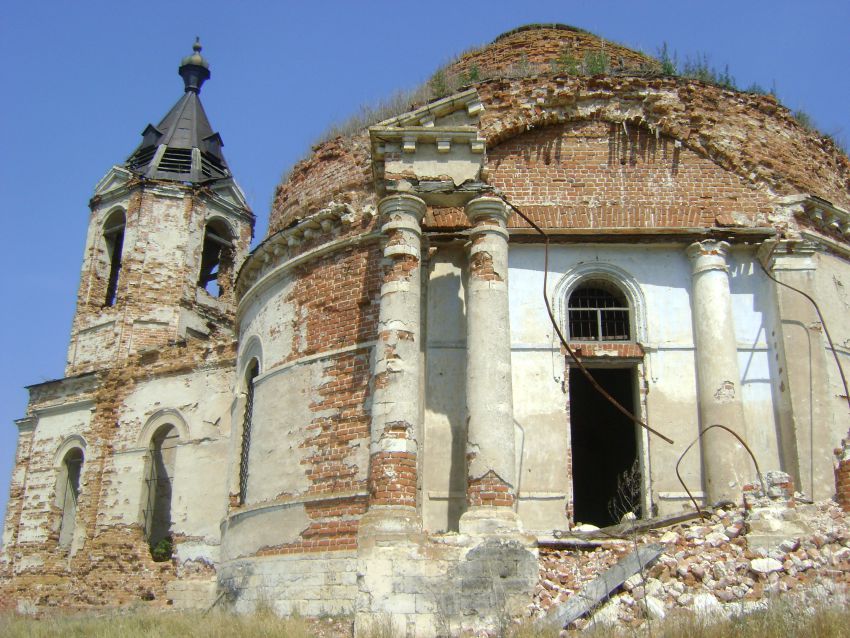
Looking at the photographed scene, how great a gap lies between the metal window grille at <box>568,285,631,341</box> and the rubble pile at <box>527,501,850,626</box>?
2.85 metres

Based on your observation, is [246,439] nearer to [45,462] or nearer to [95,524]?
[95,524]

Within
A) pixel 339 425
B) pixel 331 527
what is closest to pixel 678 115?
pixel 339 425

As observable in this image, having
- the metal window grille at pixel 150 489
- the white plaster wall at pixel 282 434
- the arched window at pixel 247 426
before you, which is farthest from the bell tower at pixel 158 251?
the white plaster wall at pixel 282 434

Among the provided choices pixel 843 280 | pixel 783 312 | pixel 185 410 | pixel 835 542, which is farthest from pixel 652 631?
pixel 185 410

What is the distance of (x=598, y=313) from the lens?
11000 mm

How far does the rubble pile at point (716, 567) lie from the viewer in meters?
7.38

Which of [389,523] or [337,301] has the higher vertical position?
[337,301]

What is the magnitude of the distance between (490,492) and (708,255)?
4.36 m

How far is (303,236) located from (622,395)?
591 cm

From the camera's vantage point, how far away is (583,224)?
11086 millimetres

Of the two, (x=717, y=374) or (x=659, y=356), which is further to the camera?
(x=659, y=356)

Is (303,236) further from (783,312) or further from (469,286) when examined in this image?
(783,312)

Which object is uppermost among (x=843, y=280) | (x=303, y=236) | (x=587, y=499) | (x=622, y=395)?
(x=303, y=236)

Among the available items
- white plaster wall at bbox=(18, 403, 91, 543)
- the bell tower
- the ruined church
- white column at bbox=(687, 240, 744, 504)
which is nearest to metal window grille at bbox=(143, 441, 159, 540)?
white plaster wall at bbox=(18, 403, 91, 543)
